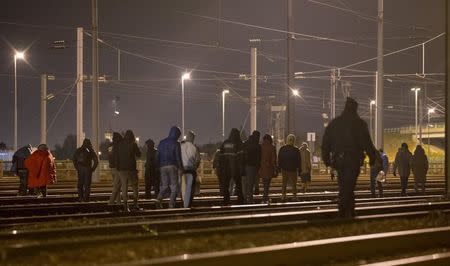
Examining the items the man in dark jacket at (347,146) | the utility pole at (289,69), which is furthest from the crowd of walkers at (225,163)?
the utility pole at (289,69)

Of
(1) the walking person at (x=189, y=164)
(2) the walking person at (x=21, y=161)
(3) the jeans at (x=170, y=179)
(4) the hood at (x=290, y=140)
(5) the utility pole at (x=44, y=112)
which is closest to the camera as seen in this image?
(3) the jeans at (x=170, y=179)

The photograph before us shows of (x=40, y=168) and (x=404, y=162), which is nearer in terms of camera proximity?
(x=40, y=168)

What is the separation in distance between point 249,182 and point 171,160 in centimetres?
276

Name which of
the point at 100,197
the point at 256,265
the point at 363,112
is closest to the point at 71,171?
the point at 100,197

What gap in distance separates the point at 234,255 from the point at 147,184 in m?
12.0

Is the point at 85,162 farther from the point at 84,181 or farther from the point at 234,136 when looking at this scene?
the point at 234,136

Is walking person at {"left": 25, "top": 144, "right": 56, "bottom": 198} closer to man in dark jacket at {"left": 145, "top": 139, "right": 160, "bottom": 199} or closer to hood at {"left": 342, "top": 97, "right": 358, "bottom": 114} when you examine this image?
man in dark jacket at {"left": 145, "top": 139, "right": 160, "bottom": 199}

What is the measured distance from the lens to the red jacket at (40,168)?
1917 centimetres

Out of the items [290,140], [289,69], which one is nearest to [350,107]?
[290,140]

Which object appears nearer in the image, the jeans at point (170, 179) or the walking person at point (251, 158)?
the jeans at point (170, 179)

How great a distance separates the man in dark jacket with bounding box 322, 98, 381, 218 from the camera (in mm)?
11211

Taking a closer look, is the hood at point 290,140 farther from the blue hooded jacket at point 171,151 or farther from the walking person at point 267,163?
the blue hooded jacket at point 171,151

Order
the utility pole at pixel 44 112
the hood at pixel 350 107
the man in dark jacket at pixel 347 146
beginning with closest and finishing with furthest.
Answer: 1. the man in dark jacket at pixel 347 146
2. the hood at pixel 350 107
3. the utility pole at pixel 44 112

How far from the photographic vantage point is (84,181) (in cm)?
1830
